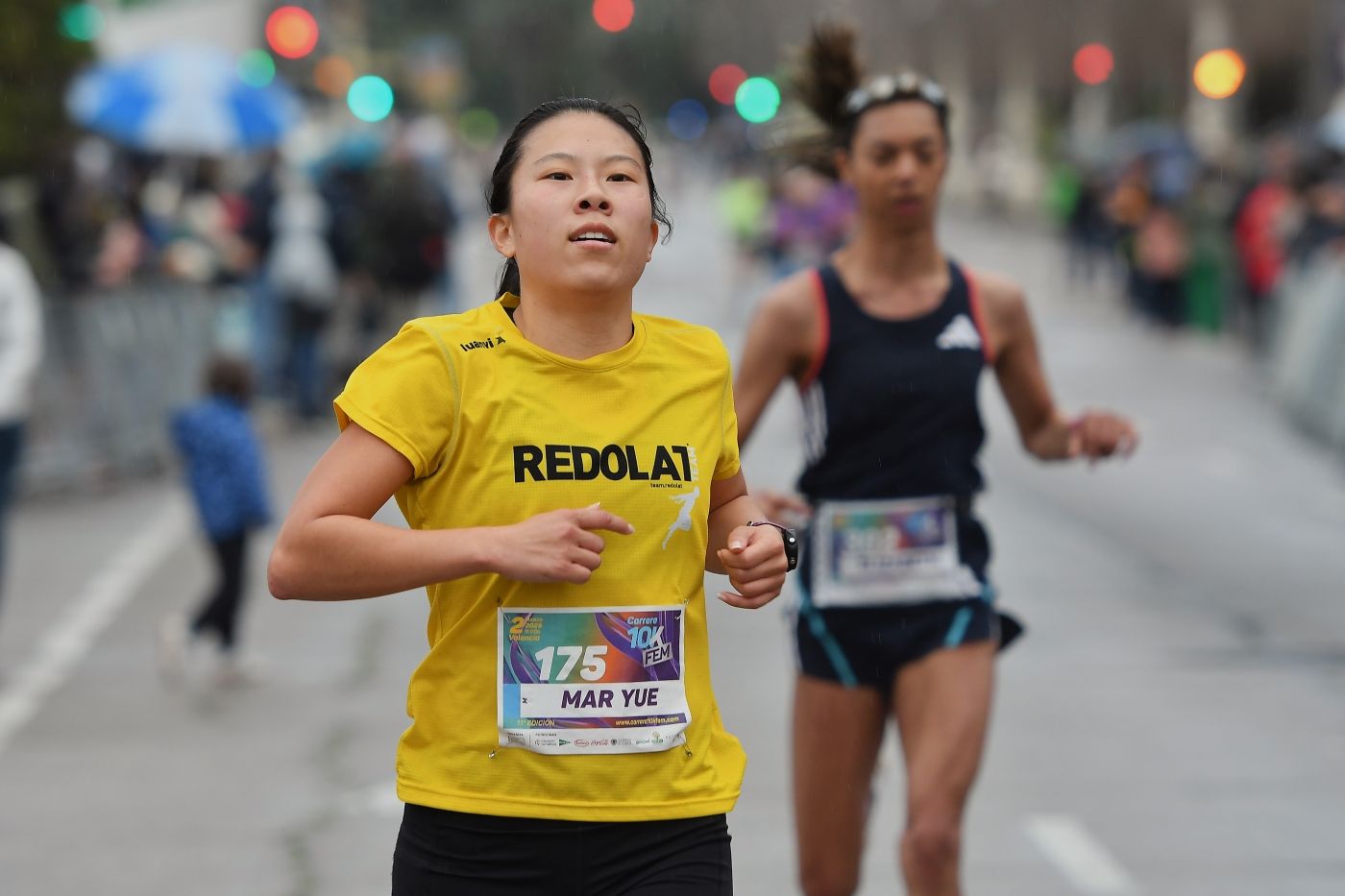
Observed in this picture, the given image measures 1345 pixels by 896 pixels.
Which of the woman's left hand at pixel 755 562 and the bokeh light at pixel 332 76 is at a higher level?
the bokeh light at pixel 332 76

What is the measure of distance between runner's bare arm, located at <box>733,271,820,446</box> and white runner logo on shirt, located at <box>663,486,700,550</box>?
1.68 metres

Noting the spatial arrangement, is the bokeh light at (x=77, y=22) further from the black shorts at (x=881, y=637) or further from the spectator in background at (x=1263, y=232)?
the black shorts at (x=881, y=637)

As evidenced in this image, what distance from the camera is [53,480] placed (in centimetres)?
1465

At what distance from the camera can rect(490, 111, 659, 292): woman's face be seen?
3.21 meters

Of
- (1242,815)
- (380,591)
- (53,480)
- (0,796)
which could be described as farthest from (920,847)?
(53,480)

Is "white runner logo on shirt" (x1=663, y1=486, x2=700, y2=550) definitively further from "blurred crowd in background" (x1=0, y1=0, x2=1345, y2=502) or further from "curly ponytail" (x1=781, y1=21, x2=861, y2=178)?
"blurred crowd in background" (x1=0, y1=0, x2=1345, y2=502)

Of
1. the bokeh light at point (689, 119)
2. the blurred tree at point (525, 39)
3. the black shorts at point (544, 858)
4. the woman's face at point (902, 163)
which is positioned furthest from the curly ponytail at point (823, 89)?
the bokeh light at point (689, 119)

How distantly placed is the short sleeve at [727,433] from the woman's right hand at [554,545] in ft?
1.40

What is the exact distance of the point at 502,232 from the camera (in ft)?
11.1

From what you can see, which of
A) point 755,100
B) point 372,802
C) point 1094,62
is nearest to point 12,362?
point 372,802

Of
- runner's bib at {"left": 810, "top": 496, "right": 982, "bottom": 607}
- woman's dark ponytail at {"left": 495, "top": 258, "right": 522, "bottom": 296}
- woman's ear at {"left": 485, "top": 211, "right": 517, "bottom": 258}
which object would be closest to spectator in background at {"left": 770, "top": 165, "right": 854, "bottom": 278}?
runner's bib at {"left": 810, "top": 496, "right": 982, "bottom": 607}

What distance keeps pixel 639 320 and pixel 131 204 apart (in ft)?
59.8

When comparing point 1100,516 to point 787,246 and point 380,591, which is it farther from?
point 380,591

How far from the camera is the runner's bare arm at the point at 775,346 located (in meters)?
5.02
